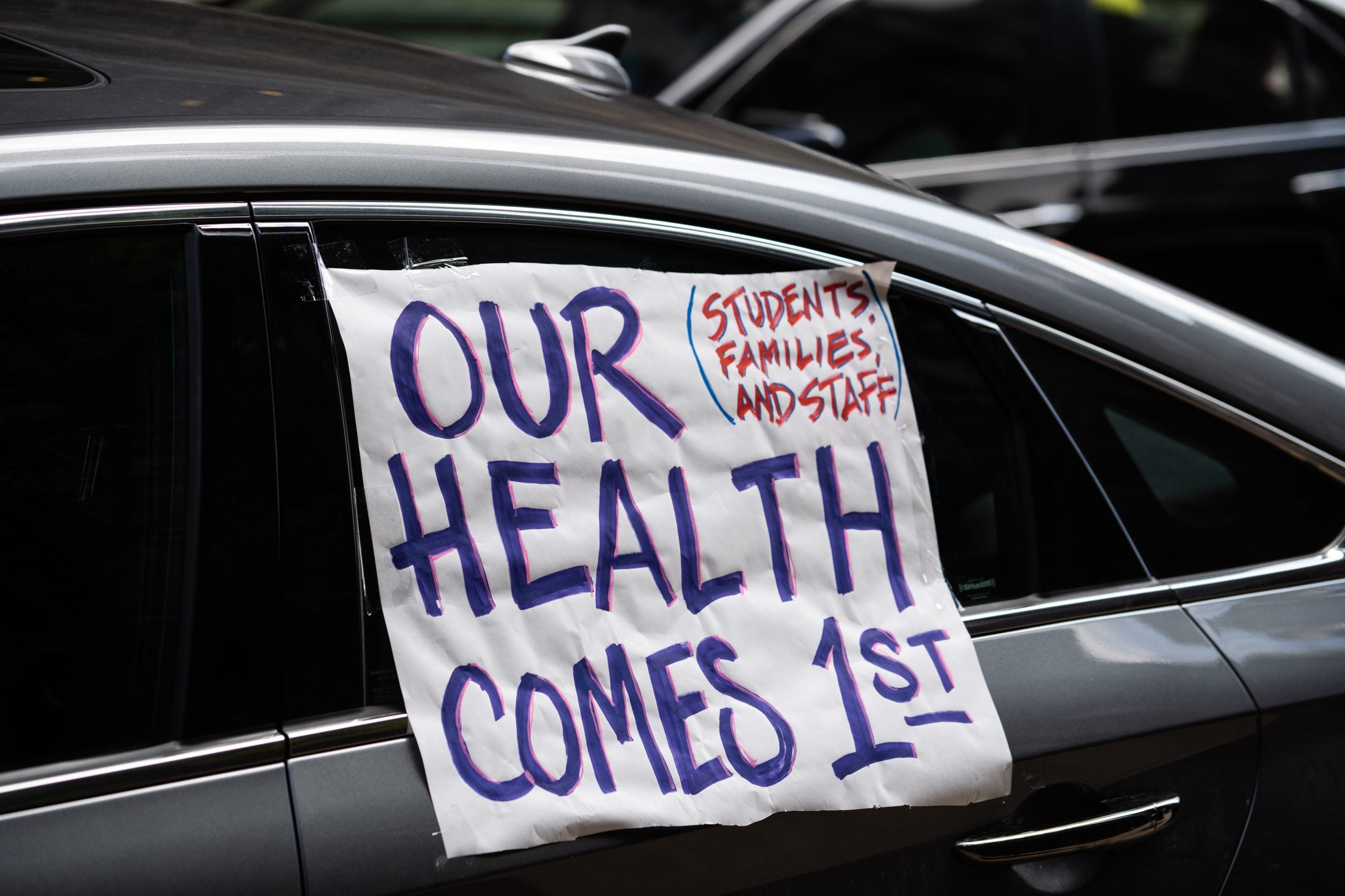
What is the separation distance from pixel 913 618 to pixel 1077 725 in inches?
8.2

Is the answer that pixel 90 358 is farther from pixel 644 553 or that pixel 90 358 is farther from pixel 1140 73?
pixel 1140 73

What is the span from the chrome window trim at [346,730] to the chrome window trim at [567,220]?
455mm

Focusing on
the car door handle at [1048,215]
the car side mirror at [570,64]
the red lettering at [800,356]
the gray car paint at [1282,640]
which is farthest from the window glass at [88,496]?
the car door handle at [1048,215]

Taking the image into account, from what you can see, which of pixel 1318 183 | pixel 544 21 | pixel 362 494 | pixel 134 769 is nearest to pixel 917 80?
pixel 544 21

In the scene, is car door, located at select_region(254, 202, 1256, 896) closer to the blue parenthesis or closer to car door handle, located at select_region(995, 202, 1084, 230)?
the blue parenthesis

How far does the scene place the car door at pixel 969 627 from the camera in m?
1.17

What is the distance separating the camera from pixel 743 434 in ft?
4.55

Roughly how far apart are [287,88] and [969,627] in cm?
94

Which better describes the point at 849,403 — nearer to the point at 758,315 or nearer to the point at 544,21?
the point at 758,315

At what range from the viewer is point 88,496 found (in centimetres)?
112

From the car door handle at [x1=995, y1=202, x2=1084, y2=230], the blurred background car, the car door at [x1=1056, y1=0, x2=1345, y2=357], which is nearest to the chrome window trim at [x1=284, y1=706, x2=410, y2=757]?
the blurred background car

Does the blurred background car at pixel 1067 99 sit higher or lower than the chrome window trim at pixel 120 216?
higher

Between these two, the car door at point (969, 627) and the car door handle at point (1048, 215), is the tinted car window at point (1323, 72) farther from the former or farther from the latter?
the car door at point (969, 627)

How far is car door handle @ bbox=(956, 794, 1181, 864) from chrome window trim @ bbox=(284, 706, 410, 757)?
60 cm
